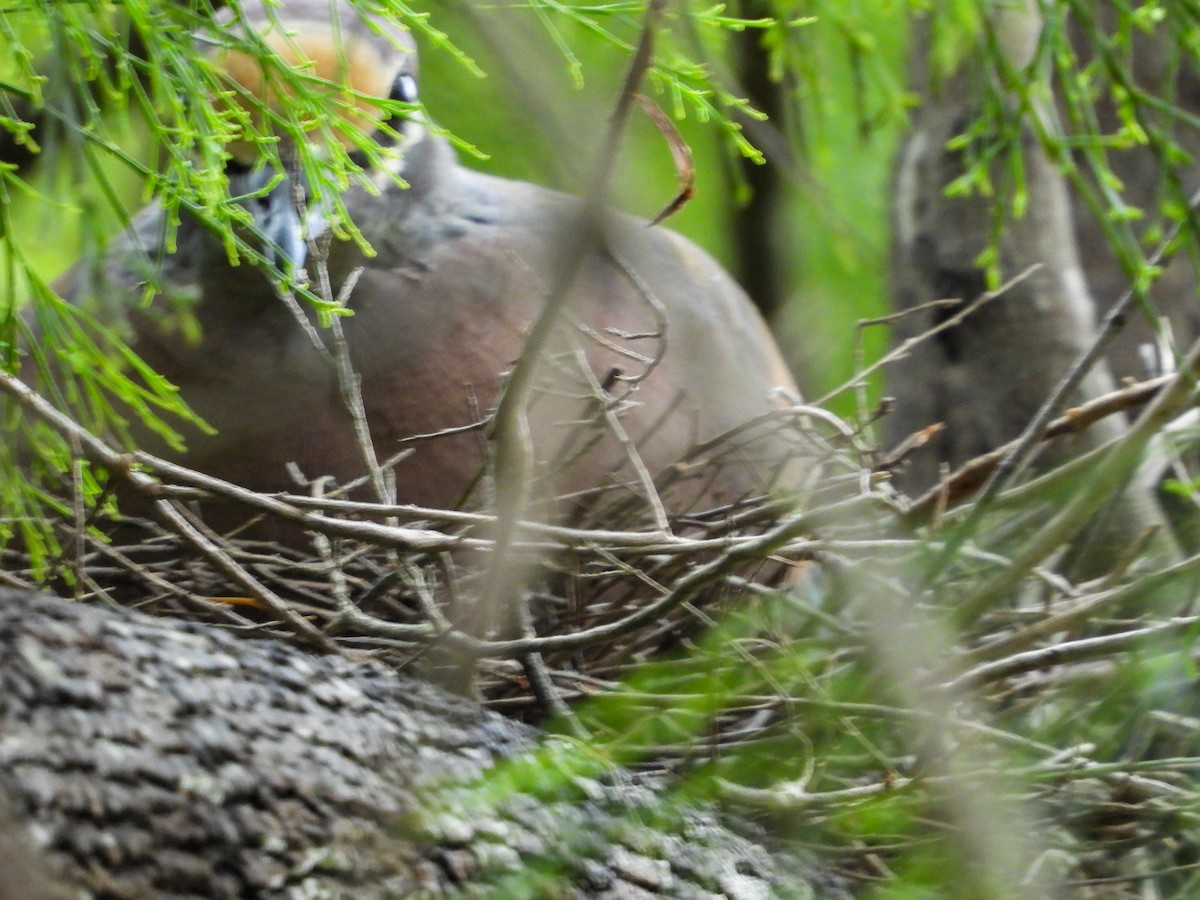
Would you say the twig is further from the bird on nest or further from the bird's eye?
the bird's eye

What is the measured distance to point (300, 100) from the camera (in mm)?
1464

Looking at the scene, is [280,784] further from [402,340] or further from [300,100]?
[402,340]

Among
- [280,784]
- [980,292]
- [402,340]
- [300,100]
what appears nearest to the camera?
[280,784]

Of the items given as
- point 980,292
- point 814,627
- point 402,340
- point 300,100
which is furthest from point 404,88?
point 980,292

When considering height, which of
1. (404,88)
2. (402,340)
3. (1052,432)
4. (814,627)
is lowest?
(814,627)

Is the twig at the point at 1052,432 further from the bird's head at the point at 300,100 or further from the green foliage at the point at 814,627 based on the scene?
the bird's head at the point at 300,100

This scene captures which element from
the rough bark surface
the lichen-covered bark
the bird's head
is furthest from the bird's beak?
the rough bark surface

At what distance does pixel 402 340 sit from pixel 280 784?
1.13 metres

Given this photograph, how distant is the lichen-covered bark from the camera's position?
936mm

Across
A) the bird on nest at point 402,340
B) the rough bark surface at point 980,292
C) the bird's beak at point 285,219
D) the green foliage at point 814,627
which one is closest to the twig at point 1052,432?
the green foliage at point 814,627

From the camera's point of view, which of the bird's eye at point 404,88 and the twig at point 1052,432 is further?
the bird's eye at point 404,88

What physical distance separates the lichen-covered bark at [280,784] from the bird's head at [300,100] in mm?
537

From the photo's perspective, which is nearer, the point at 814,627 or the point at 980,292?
the point at 814,627

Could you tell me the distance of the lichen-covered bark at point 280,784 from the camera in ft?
3.07
